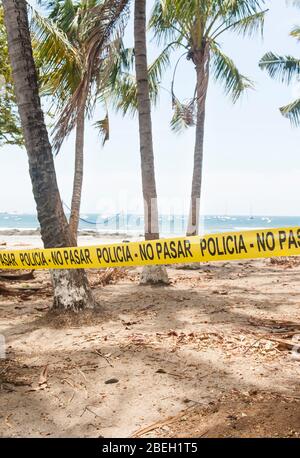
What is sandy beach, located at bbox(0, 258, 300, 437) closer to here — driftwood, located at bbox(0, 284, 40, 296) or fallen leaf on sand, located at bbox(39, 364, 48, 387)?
fallen leaf on sand, located at bbox(39, 364, 48, 387)

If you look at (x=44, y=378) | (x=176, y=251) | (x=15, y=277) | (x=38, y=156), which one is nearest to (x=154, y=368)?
(x=44, y=378)

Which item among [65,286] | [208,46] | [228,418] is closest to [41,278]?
[65,286]

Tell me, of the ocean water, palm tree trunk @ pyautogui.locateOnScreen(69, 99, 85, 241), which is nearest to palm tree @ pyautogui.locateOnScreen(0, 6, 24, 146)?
palm tree trunk @ pyautogui.locateOnScreen(69, 99, 85, 241)

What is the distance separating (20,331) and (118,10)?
6.99m

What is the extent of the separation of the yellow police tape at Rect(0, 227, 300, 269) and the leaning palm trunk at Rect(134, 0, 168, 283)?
12.2 ft

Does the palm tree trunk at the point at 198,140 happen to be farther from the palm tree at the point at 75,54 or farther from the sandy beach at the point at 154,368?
the sandy beach at the point at 154,368

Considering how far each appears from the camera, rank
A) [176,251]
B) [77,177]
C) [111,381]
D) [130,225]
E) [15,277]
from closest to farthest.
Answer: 1. [111,381]
2. [176,251]
3. [15,277]
4. [77,177]
5. [130,225]

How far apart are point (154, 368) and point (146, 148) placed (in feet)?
18.6

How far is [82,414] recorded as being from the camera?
9.82 ft

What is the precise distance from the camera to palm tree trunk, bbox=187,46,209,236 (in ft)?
40.7

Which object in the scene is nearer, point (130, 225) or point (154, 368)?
point (154, 368)

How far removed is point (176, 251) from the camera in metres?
3.78

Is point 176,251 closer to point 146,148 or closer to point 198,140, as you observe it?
point 146,148

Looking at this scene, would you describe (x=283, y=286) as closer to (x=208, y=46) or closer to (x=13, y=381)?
(x=13, y=381)
